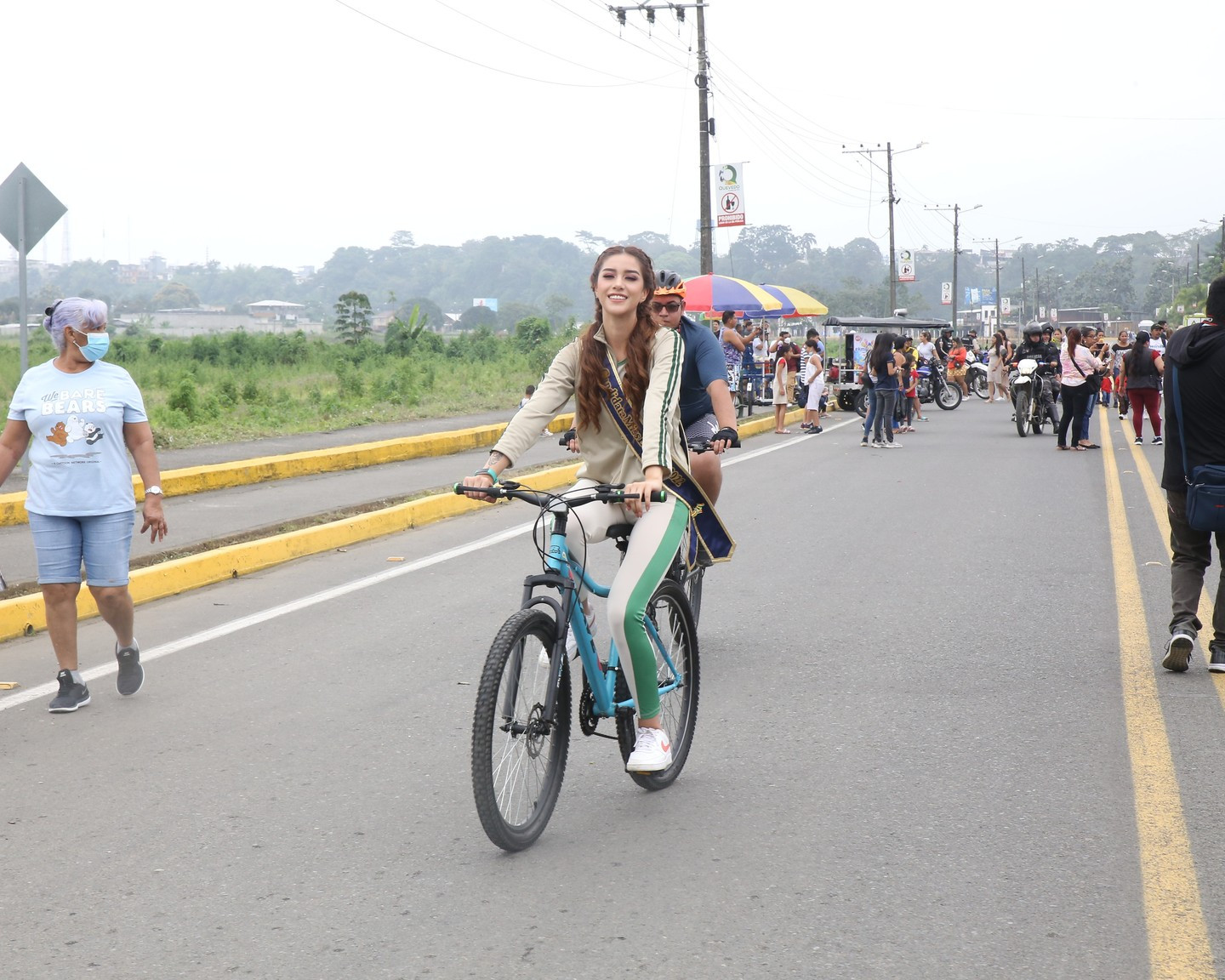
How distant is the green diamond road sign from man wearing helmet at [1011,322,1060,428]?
1468 centimetres

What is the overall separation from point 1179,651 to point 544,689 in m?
3.49

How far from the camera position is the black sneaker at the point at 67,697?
574 cm

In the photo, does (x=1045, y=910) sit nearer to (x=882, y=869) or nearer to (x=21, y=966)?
(x=882, y=869)

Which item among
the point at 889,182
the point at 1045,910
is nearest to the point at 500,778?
the point at 1045,910

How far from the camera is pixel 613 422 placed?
15.2 feet

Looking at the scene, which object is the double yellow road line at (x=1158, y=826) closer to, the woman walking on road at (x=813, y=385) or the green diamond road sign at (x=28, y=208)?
the green diamond road sign at (x=28, y=208)

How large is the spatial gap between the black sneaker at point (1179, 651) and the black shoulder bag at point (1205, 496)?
512mm

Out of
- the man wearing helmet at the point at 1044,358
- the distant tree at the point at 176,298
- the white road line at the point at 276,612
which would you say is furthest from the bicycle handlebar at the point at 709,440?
the distant tree at the point at 176,298

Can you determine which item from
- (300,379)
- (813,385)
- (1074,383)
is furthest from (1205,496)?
(300,379)

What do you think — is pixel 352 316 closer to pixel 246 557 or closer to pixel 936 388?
pixel 936 388

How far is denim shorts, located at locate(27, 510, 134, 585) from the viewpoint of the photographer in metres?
Answer: 5.78

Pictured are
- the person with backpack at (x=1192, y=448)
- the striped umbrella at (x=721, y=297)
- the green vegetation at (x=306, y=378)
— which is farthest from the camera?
the striped umbrella at (x=721, y=297)

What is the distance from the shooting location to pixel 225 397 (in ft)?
Answer: 86.0

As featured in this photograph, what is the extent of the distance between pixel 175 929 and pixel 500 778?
989 mm
